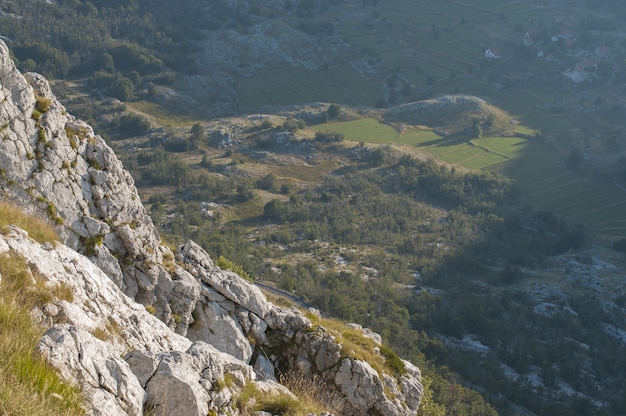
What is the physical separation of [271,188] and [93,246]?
109123mm

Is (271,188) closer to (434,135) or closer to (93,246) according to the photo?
(434,135)

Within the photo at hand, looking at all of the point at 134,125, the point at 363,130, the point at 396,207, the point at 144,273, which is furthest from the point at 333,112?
the point at 144,273

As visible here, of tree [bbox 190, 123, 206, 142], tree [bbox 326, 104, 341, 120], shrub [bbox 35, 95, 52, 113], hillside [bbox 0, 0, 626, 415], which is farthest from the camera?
tree [bbox 326, 104, 341, 120]

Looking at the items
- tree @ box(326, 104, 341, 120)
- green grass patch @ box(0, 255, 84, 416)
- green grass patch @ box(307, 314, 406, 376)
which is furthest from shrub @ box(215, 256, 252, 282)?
tree @ box(326, 104, 341, 120)

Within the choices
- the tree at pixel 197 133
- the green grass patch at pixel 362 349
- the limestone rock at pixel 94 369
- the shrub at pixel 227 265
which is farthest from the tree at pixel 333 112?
the limestone rock at pixel 94 369

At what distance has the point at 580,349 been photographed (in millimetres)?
89562

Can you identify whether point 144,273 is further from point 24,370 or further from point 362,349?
point 24,370

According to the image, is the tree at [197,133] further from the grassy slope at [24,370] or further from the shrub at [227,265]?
the grassy slope at [24,370]

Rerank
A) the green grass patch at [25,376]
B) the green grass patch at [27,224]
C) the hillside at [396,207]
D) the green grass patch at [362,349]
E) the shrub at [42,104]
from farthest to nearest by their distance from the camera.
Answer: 1. the hillside at [396,207]
2. the green grass patch at [362,349]
3. the shrub at [42,104]
4. the green grass patch at [27,224]
5. the green grass patch at [25,376]

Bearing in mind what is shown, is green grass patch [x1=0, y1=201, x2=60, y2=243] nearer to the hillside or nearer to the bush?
the hillside

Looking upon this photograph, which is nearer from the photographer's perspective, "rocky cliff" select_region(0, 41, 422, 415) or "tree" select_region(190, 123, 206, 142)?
→ "rocky cliff" select_region(0, 41, 422, 415)

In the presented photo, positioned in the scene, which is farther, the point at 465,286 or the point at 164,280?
the point at 465,286

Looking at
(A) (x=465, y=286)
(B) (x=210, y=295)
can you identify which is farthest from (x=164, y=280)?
(A) (x=465, y=286)

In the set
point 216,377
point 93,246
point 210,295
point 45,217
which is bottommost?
point 210,295
